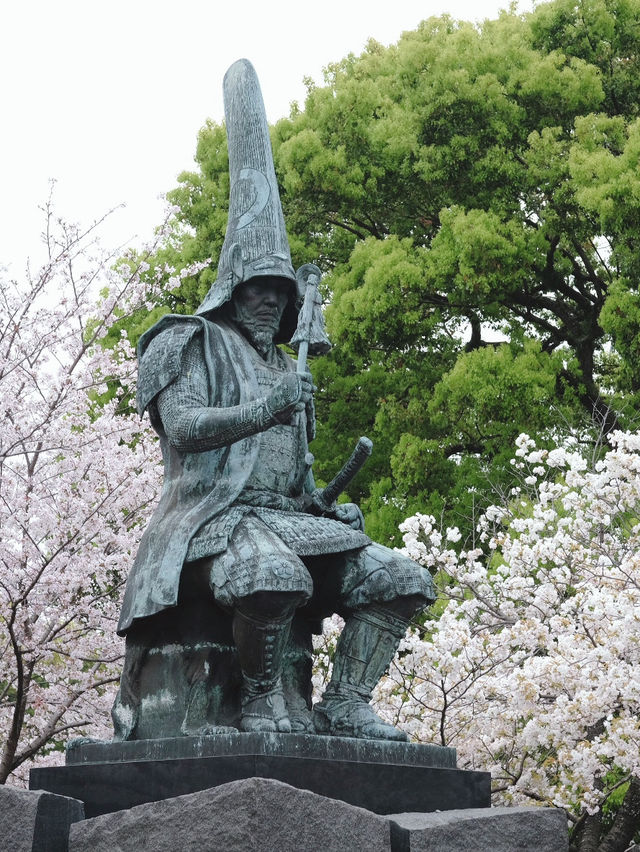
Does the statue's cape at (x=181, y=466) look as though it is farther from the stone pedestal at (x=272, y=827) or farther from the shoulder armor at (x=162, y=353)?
the stone pedestal at (x=272, y=827)

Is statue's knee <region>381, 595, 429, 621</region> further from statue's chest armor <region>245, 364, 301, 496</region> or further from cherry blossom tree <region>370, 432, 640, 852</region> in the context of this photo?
cherry blossom tree <region>370, 432, 640, 852</region>

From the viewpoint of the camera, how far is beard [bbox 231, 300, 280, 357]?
14.8ft

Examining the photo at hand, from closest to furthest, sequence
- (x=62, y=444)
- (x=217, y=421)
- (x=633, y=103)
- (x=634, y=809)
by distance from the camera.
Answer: (x=217, y=421), (x=634, y=809), (x=62, y=444), (x=633, y=103)

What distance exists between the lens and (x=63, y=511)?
9.09m

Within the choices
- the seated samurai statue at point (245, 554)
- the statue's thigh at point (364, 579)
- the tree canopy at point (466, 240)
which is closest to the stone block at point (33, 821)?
the seated samurai statue at point (245, 554)

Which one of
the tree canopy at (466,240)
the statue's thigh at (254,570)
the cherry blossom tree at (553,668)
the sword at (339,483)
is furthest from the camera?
the tree canopy at (466,240)

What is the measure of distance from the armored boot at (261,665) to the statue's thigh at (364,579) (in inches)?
15.4

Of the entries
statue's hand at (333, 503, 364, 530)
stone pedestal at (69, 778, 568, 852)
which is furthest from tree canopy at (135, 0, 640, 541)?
stone pedestal at (69, 778, 568, 852)

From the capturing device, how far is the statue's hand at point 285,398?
12.6 ft

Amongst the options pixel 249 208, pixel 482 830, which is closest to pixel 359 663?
pixel 482 830

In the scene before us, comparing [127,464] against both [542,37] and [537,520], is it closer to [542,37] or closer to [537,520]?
[537,520]

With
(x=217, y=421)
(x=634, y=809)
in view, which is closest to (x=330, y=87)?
(x=634, y=809)

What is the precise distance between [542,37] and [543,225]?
9.30ft

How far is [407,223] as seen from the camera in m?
15.1
